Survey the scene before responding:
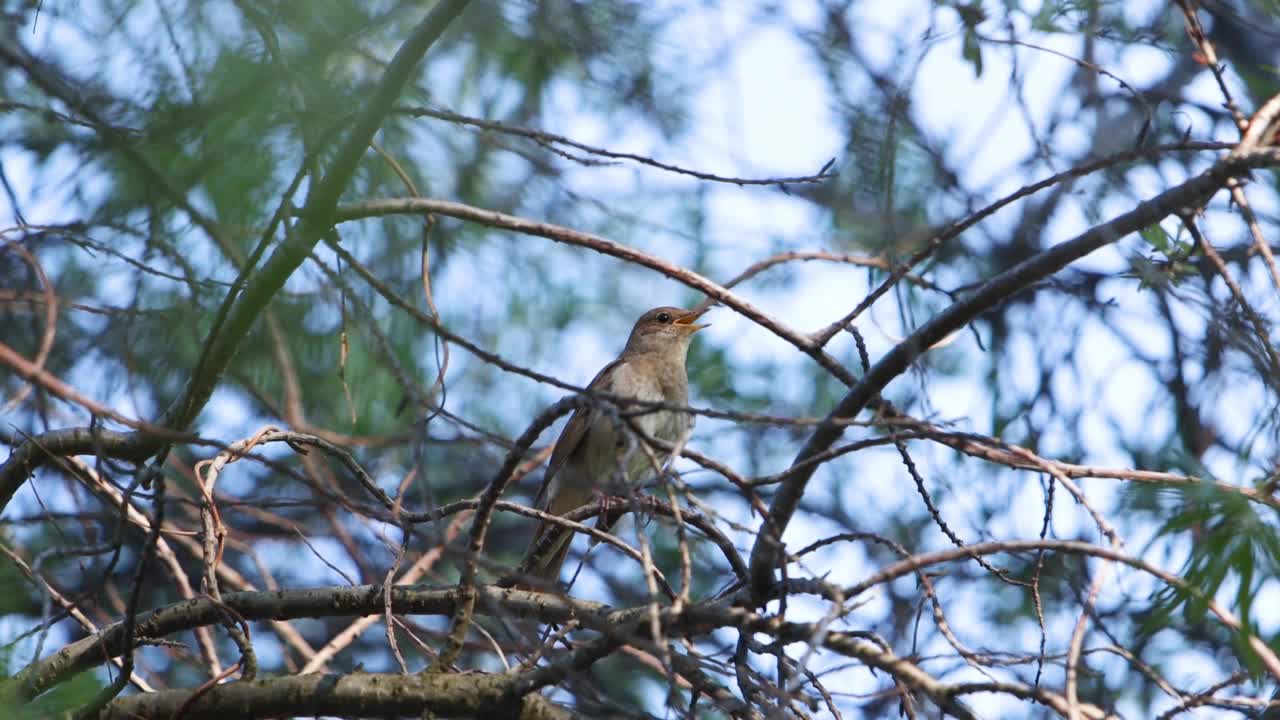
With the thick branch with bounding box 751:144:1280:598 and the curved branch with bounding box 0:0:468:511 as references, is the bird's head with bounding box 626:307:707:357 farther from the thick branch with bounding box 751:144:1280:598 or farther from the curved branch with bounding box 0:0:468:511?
the thick branch with bounding box 751:144:1280:598

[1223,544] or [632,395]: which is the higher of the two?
[632,395]

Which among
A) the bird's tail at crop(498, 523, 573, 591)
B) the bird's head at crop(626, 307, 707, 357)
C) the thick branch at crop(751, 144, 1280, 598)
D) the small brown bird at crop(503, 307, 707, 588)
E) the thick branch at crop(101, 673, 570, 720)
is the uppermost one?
the bird's head at crop(626, 307, 707, 357)

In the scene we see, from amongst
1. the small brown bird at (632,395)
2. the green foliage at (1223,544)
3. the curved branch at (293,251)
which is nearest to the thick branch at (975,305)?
the green foliage at (1223,544)

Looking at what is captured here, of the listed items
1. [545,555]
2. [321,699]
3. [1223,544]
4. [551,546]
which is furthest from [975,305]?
[545,555]

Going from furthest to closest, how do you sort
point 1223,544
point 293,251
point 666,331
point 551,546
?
1. point 666,331
2. point 551,546
3. point 293,251
4. point 1223,544

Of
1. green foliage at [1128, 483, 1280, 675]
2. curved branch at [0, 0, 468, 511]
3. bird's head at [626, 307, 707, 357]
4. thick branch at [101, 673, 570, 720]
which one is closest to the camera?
green foliage at [1128, 483, 1280, 675]

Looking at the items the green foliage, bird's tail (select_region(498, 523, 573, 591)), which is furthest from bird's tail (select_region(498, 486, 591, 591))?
the green foliage

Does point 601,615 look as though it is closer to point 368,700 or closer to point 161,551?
point 368,700

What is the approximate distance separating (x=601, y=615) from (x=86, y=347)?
3289 millimetres

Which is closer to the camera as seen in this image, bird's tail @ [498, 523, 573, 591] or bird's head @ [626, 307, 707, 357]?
bird's tail @ [498, 523, 573, 591]

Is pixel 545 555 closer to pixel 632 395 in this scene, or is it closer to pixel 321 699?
pixel 632 395

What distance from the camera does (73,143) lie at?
4484mm

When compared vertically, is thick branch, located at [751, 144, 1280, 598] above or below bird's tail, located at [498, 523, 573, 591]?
below

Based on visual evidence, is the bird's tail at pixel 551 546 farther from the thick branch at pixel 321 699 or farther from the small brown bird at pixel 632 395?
the thick branch at pixel 321 699
